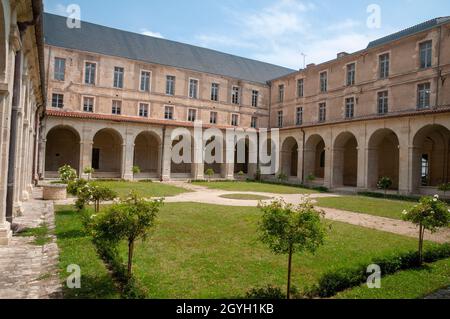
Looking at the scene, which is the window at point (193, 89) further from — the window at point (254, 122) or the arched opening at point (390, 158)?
the arched opening at point (390, 158)

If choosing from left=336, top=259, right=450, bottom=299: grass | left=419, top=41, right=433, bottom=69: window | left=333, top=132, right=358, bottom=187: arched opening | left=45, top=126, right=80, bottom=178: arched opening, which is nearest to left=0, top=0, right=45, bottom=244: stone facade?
left=336, top=259, right=450, bottom=299: grass

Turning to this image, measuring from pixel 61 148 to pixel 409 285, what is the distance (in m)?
31.3

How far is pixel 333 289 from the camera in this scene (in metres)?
5.97

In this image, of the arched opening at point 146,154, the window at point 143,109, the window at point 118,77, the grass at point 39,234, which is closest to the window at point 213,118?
the arched opening at point 146,154

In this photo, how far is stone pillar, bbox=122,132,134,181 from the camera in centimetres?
2856

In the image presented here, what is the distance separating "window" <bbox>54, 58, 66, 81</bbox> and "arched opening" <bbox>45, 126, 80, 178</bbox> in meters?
4.74

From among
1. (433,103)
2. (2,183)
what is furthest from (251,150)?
(2,183)

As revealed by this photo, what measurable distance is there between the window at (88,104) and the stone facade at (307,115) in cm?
25

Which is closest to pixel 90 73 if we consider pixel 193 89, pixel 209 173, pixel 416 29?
pixel 193 89

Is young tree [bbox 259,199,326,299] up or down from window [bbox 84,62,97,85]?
down

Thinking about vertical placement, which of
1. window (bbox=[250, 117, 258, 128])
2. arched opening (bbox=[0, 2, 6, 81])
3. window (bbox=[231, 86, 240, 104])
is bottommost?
arched opening (bbox=[0, 2, 6, 81])

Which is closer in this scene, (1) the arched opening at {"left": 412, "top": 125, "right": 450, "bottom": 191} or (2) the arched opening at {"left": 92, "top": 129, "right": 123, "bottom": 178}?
(1) the arched opening at {"left": 412, "top": 125, "right": 450, "bottom": 191}

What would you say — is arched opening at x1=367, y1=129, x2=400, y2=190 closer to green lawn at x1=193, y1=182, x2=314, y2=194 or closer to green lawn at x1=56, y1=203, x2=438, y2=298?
green lawn at x1=193, y1=182, x2=314, y2=194

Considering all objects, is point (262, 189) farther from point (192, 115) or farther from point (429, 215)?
point (429, 215)
